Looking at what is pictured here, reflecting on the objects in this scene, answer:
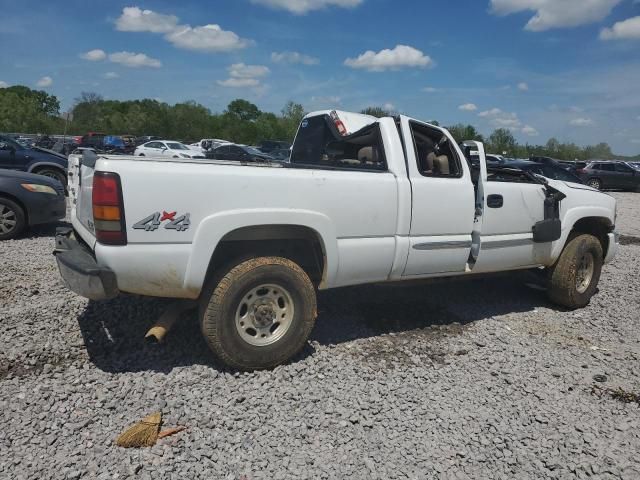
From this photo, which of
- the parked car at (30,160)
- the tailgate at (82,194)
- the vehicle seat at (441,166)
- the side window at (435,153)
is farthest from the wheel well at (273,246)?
the parked car at (30,160)

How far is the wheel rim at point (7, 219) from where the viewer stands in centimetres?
724

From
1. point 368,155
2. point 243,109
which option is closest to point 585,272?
point 368,155

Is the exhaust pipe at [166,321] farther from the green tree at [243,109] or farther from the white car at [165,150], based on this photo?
the green tree at [243,109]

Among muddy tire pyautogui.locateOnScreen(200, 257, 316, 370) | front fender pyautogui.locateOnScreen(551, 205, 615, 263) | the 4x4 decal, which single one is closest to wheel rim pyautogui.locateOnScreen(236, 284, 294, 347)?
muddy tire pyautogui.locateOnScreen(200, 257, 316, 370)

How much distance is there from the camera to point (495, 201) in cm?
462

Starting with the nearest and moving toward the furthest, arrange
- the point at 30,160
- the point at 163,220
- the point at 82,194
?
1. the point at 163,220
2. the point at 82,194
3. the point at 30,160

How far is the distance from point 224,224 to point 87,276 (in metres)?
0.91

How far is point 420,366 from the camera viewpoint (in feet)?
12.9

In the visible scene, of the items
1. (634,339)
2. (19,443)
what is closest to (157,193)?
(19,443)

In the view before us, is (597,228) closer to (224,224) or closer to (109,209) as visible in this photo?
(224,224)

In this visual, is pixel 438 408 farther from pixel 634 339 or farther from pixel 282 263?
pixel 634 339

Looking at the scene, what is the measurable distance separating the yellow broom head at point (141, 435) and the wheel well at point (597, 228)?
4.88 meters

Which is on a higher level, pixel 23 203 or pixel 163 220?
pixel 163 220

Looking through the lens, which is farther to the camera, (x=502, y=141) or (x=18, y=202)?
(x=502, y=141)
